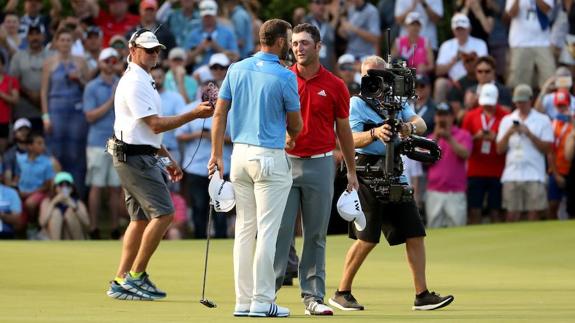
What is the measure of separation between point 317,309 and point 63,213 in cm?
893

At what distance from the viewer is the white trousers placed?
11.0 meters

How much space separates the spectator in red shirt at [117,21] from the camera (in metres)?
22.7

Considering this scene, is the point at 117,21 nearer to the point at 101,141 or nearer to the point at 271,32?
the point at 101,141

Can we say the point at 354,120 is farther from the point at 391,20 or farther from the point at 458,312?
the point at 391,20

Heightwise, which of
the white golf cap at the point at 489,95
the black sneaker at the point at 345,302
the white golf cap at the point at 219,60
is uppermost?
the white golf cap at the point at 219,60

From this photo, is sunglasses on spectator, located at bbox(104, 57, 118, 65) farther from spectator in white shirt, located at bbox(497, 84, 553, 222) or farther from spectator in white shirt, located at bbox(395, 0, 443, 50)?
spectator in white shirt, located at bbox(497, 84, 553, 222)

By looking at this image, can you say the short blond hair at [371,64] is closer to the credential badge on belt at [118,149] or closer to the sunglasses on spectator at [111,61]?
the credential badge on belt at [118,149]

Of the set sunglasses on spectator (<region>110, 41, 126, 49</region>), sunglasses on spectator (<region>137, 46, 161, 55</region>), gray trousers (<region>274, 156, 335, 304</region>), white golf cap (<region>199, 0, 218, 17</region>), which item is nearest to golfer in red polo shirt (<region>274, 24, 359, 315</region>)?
gray trousers (<region>274, 156, 335, 304</region>)

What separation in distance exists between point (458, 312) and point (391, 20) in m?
12.2

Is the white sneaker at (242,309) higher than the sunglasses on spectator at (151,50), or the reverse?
the sunglasses on spectator at (151,50)

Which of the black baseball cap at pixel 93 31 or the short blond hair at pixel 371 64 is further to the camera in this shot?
the black baseball cap at pixel 93 31

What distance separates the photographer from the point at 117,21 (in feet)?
75.0

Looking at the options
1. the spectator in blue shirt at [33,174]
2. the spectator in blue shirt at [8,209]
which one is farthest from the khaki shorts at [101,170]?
the spectator in blue shirt at [8,209]

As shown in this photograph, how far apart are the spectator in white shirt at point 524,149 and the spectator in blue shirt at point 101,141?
5.38 metres
